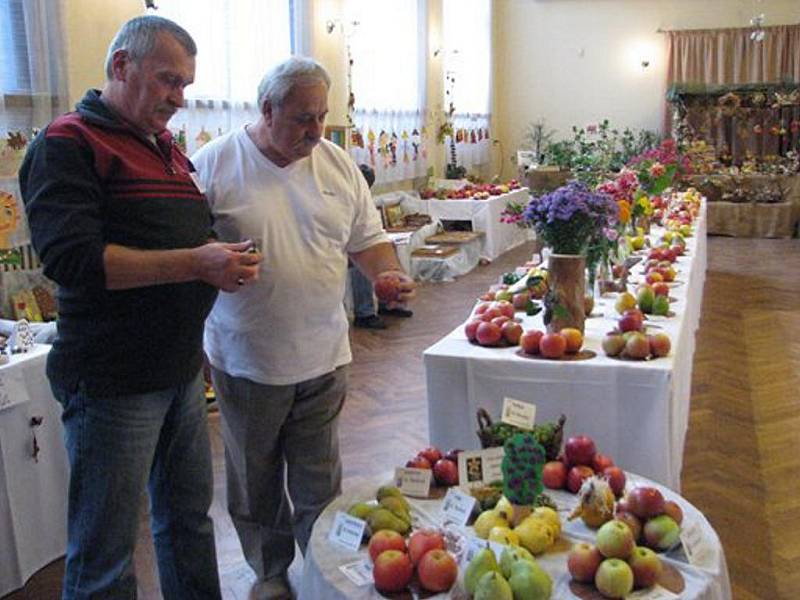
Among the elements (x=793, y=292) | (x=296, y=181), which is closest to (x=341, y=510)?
(x=296, y=181)

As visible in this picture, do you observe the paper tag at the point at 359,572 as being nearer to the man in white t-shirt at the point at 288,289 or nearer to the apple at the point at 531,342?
the man in white t-shirt at the point at 288,289

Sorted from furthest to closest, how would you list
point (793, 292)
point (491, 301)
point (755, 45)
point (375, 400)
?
point (755, 45), point (793, 292), point (375, 400), point (491, 301)

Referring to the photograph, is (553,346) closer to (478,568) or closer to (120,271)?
(478,568)

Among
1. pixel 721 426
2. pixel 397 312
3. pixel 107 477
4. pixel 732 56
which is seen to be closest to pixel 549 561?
pixel 107 477

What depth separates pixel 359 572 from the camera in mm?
1426

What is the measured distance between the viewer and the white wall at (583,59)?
12102mm

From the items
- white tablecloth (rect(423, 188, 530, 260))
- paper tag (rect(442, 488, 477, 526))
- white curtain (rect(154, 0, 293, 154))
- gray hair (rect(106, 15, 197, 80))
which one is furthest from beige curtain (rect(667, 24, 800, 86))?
gray hair (rect(106, 15, 197, 80))

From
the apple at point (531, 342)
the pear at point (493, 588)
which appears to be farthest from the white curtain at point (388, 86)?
the pear at point (493, 588)

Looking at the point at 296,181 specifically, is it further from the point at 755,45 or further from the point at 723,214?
the point at 755,45

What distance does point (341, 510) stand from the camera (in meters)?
1.64

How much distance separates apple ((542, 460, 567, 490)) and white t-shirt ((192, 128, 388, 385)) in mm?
609

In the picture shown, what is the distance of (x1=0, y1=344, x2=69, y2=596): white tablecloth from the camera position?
94.0 inches

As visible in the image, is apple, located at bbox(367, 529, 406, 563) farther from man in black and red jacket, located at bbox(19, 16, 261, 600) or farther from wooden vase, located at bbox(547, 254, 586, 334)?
wooden vase, located at bbox(547, 254, 586, 334)

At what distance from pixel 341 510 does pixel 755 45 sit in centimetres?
1195
